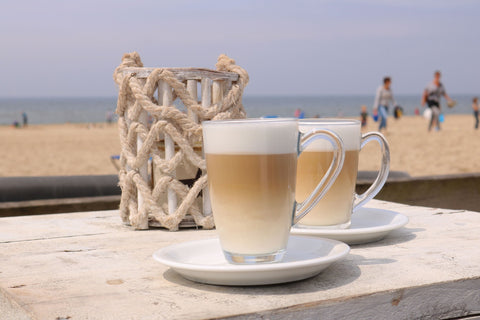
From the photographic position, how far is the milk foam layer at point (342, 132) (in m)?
1.13

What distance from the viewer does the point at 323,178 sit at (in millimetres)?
962

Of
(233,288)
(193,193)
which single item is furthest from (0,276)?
(193,193)

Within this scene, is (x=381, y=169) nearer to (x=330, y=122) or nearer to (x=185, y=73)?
(x=330, y=122)

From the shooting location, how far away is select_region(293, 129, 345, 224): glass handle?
94 centimetres

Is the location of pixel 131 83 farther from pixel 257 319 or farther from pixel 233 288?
pixel 257 319

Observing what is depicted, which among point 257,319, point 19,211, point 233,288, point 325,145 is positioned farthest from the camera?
point 19,211

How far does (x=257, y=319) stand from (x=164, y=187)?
2.08ft

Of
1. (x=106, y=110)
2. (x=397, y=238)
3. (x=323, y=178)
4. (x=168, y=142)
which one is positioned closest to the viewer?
(x=323, y=178)

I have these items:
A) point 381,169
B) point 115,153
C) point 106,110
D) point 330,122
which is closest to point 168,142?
point 330,122

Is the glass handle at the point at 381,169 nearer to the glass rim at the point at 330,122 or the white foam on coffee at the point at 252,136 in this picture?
the glass rim at the point at 330,122

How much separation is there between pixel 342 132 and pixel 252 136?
1.10ft

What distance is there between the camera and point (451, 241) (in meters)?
1.11

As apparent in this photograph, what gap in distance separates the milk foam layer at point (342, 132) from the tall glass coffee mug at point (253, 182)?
232 millimetres

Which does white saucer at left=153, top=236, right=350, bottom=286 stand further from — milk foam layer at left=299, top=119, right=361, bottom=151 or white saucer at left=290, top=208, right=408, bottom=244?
milk foam layer at left=299, top=119, right=361, bottom=151
